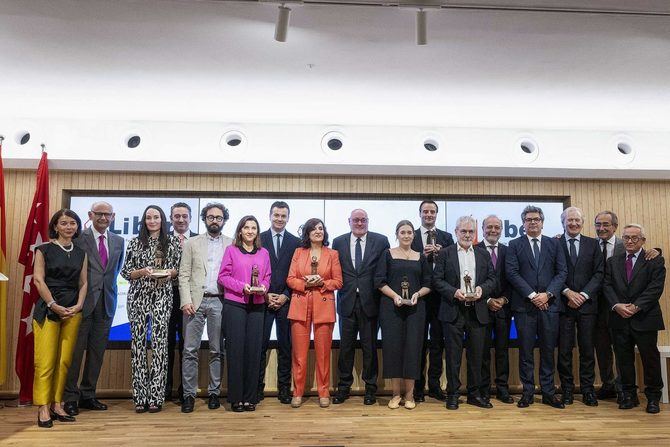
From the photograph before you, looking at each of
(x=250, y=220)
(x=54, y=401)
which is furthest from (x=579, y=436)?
(x=54, y=401)

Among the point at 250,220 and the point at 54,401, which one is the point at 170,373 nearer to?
the point at 54,401

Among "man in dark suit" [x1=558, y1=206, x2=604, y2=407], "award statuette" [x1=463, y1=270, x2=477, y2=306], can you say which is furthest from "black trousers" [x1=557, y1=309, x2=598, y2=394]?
"award statuette" [x1=463, y1=270, x2=477, y2=306]

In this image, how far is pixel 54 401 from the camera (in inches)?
167

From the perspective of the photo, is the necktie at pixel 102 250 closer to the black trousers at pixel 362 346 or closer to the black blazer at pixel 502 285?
the black trousers at pixel 362 346

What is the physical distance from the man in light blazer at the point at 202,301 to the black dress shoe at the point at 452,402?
1.94 meters

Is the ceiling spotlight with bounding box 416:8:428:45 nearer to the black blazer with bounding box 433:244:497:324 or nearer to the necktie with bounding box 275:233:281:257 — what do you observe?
the black blazer with bounding box 433:244:497:324

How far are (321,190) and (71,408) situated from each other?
3.00m

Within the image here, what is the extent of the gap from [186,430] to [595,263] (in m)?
3.67

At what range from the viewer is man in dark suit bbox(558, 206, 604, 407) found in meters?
4.84

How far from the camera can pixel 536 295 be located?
480 centimetres

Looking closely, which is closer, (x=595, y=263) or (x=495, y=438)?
(x=495, y=438)

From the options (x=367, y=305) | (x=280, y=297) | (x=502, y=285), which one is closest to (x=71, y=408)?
(x=280, y=297)

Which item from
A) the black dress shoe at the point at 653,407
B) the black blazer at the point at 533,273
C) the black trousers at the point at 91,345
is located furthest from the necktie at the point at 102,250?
the black dress shoe at the point at 653,407

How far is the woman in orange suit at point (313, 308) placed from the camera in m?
4.75
